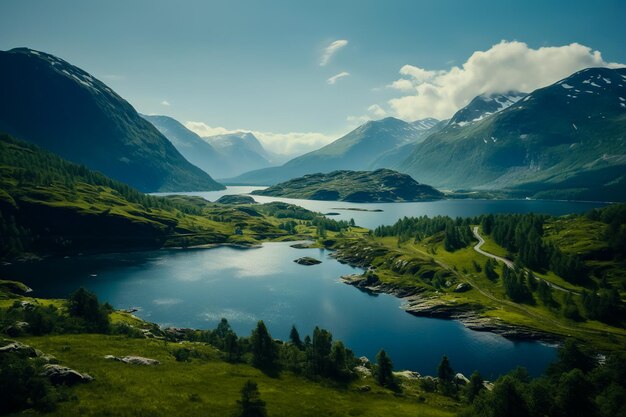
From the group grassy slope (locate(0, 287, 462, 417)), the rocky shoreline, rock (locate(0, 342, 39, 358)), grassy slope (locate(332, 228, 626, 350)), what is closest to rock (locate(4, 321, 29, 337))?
grassy slope (locate(0, 287, 462, 417))

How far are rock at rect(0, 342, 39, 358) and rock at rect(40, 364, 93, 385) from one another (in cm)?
618

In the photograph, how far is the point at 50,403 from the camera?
54.3 m

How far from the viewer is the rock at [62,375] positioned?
6053cm

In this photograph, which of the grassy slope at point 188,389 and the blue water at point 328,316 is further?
the blue water at point 328,316

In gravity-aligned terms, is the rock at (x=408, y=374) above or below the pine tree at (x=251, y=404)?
below

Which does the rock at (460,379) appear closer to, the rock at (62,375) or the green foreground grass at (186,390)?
the green foreground grass at (186,390)

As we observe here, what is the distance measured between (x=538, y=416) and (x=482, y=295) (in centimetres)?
11042

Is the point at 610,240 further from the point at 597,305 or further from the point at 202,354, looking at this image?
the point at 202,354

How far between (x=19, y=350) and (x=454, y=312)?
14071cm

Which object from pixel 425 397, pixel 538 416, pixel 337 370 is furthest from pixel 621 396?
pixel 337 370

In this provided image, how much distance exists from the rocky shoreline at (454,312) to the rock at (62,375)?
126476 mm

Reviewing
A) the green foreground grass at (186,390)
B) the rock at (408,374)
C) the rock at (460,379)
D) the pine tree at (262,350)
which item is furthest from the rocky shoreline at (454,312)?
the pine tree at (262,350)

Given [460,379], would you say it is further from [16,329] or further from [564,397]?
[16,329]

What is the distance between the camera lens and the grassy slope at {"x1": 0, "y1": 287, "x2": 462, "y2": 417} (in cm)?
5959
